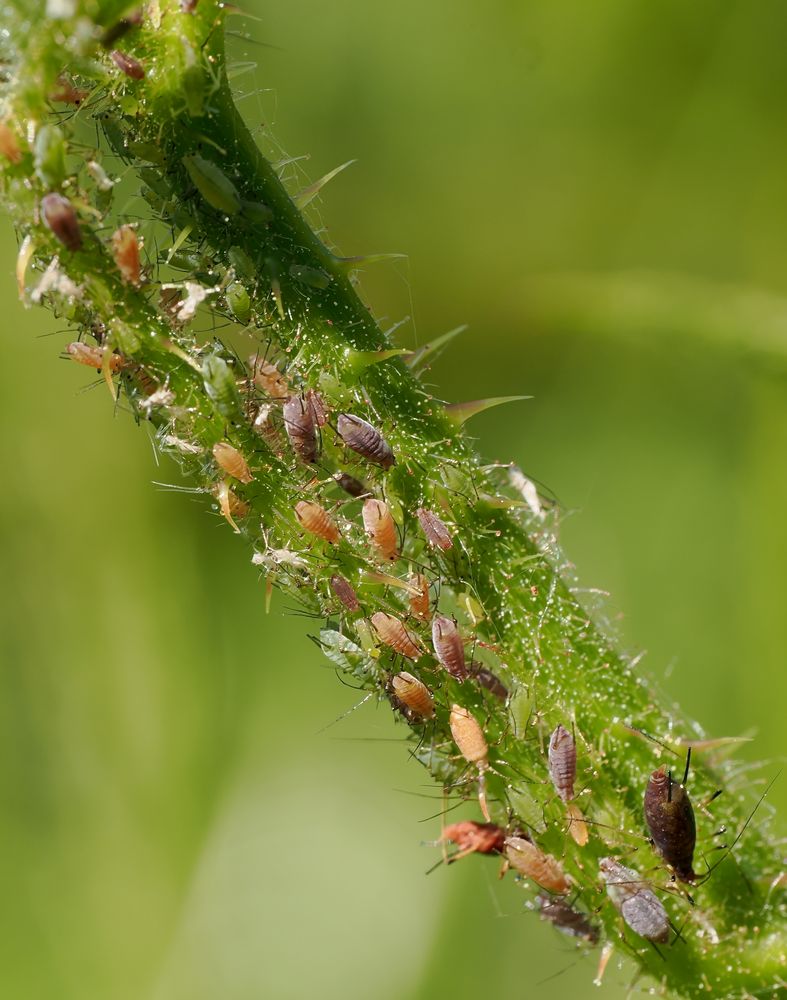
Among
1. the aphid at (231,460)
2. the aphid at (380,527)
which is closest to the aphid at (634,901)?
the aphid at (380,527)

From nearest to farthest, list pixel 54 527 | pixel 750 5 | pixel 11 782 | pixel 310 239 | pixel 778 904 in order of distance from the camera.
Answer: pixel 310 239
pixel 778 904
pixel 750 5
pixel 11 782
pixel 54 527

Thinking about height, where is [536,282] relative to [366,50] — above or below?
below

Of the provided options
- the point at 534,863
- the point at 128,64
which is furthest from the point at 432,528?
A: the point at 128,64

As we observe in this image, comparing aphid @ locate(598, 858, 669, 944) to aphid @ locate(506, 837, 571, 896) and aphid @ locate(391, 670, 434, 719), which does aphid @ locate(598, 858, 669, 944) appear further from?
aphid @ locate(391, 670, 434, 719)

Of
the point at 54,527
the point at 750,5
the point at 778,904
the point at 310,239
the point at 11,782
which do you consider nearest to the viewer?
the point at 310,239

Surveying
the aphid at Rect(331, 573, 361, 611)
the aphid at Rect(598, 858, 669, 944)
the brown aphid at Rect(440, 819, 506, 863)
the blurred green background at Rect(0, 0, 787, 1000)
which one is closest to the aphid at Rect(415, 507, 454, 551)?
the aphid at Rect(331, 573, 361, 611)

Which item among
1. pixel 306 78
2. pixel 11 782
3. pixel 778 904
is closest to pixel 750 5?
pixel 306 78

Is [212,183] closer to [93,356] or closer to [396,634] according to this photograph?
[93,356]

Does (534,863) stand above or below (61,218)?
below

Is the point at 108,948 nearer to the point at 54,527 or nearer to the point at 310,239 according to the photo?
the point at 54,527
